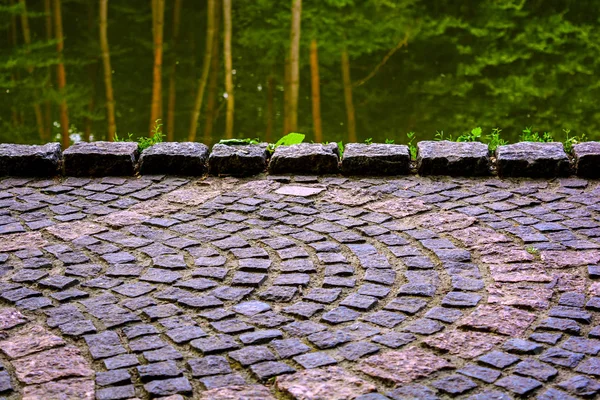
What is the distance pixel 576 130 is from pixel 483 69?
2.84 m

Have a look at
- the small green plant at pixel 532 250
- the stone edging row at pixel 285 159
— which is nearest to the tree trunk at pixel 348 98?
the stone edging row at pixel 285 159

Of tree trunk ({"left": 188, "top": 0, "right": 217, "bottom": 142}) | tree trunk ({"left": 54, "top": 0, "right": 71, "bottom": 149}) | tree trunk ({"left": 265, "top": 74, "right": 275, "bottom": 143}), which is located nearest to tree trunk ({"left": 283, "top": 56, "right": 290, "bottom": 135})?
tree trunk ({"left": 265, "top": 74, "right": 275, "bottom": 143})

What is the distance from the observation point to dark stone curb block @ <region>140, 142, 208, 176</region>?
17.2 feet

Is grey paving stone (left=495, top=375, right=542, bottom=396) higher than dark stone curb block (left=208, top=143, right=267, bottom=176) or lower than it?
lower

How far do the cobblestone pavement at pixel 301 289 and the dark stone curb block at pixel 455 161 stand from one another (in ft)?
0.37

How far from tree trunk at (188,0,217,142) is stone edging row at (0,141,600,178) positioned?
586 centimetres

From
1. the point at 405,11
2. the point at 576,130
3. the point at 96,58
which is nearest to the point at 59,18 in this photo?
the point at 96,58

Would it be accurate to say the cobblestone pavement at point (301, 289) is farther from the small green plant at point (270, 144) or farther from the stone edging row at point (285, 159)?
the small green plant at point (270, 144)

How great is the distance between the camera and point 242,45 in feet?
46.6

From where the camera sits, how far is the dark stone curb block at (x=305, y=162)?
5.18 metres

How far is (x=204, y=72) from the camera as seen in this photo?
1353 cm

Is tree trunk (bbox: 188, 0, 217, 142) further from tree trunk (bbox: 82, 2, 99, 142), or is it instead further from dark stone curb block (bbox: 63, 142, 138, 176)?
dark stone curb block (bbox: 63, 142, 138, 176)

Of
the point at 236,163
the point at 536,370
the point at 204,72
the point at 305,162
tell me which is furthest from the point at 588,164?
the point at 204,72

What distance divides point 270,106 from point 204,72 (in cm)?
152
